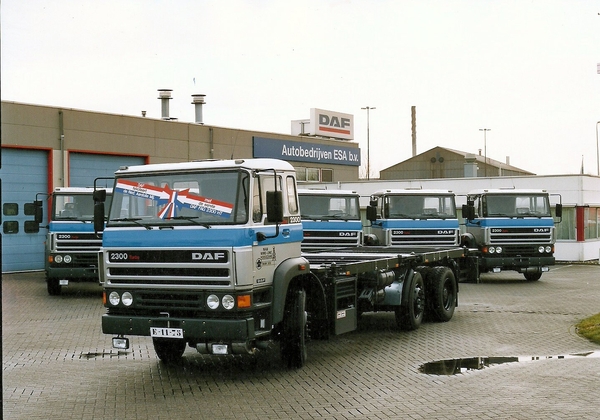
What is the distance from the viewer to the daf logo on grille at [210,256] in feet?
29.2

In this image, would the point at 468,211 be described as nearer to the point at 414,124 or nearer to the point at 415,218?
the point at 415,218

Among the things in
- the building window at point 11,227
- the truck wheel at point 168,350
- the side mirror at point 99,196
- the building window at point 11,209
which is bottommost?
the truck wheel at point 168,350

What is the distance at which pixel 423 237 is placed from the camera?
2089cm

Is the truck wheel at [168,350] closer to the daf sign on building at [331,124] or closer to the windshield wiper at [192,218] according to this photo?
the windshield wiper at [192,218]

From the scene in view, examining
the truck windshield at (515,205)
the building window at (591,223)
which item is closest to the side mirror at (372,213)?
the truck windshield at (515,205)

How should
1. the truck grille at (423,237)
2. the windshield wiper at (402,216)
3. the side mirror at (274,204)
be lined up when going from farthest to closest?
the windshield wiper at (402,216) < the truck grille at (423,237) < the side mirror at (274,204)

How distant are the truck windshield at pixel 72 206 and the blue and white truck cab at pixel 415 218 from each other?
23.9 ft

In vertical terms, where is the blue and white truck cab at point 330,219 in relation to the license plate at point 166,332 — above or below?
above

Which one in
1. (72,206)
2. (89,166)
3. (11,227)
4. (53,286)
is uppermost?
(89,166)

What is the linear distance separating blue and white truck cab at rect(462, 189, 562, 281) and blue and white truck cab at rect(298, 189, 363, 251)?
4493 millimetres

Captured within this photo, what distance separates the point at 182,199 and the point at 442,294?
273 inches

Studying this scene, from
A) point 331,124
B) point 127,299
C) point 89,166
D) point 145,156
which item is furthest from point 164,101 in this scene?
point 127,299

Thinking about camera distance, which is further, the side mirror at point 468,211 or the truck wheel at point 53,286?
the side mirror at point 468,211

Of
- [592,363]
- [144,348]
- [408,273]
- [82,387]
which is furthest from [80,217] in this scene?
[592,363]
